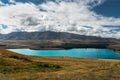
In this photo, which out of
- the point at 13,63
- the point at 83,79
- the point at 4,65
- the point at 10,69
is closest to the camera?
the point at 83,79

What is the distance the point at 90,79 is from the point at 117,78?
4821 mm

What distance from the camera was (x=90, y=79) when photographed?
124ft

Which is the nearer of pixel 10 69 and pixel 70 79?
pixel 70 79

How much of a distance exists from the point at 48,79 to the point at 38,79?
1630mm

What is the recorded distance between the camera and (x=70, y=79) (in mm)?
37969

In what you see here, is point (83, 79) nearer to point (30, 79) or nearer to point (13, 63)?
point (30, 79)

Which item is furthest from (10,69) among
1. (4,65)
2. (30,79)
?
(30,79)

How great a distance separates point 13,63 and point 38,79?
32891 millimetres

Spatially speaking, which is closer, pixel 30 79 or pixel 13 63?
pixel 30 79

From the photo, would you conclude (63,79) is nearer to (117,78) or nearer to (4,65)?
(117,78)

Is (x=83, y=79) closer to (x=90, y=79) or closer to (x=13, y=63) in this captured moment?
(x=90, y=79)

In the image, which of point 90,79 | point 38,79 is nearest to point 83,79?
point 90,79

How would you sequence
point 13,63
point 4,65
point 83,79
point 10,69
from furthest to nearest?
point 13,63 → point 4,65 → point 10,69 → point 83,79

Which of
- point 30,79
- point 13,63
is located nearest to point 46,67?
point 13,63
